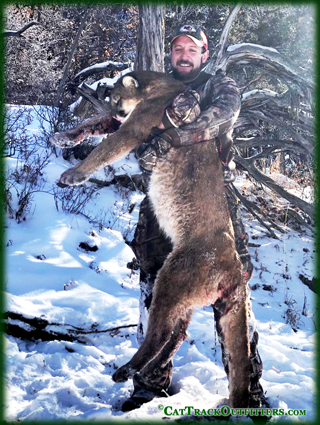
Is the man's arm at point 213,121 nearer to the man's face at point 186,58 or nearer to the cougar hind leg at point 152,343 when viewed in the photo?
the man's face at point 186,58

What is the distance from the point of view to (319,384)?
3.32 m

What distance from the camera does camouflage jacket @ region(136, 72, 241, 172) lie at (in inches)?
100

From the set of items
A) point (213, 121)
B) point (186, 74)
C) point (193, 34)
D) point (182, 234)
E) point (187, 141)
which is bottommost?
point (182, 234)

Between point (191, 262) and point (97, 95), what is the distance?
3.30 m

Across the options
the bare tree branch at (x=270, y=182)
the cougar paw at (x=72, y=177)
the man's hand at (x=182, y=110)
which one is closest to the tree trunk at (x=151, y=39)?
the bare tree branch at (x=270, y=182)

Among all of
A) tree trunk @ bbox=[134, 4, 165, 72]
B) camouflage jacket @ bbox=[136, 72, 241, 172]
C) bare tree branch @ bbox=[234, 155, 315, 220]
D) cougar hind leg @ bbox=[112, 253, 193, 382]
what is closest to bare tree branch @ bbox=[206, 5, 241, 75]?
tree trunk @ bbox=[134, 4, 165, 72]

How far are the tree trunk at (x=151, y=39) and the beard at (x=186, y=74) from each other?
7.61ft

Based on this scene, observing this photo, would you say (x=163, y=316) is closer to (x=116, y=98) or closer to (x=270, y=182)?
(x=116, y=98)

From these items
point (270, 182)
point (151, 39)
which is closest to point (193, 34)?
point (151, 39)

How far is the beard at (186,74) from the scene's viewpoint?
299cm

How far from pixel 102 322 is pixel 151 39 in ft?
11.6

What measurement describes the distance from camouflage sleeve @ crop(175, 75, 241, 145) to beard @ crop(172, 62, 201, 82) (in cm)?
35

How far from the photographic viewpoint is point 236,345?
2506mm

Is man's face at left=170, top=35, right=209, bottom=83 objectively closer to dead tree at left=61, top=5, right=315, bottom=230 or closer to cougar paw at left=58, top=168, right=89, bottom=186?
cougar paw at left=58, top=168, right=89, bottom=186
